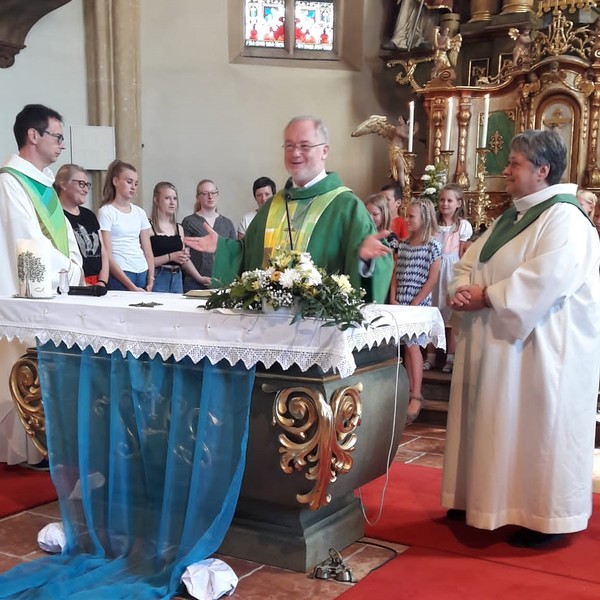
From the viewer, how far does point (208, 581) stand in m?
3.17

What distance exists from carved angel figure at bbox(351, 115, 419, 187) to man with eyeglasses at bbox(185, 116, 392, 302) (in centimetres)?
584

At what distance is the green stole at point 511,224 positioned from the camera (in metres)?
3.70

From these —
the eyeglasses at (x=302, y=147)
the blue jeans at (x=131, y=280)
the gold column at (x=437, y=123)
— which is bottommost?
the blue jeans at (x=131, y=280)

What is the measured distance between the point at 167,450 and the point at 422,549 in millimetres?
1196

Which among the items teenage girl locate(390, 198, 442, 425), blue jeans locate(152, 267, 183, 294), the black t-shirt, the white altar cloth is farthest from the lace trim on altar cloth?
blue jeans locate(152, 267, 183, 294)

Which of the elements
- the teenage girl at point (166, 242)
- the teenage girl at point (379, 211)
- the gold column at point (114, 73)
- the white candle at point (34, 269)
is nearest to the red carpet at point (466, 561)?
the white candle at point (34, 269)

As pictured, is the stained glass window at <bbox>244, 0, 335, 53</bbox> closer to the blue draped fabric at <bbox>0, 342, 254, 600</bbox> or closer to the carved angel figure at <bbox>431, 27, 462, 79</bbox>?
the carved angel figure at <bbox>431, 27, 462, 79</bbox>

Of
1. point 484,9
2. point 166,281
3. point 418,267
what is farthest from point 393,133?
point 166,281

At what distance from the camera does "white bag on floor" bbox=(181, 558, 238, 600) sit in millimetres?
3133

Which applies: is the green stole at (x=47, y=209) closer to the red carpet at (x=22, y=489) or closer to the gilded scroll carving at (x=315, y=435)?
the red carpet at (x=22, y=489)

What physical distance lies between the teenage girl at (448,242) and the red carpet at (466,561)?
8.73 ft

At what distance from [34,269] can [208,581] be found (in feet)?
5.28

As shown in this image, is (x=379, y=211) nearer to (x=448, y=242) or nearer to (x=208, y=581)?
(x=448, y=242)

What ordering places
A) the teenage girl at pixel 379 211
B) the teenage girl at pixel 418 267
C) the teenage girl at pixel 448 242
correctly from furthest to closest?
the teenage girl at pixel 448 242
the teenage girl at pixel 379 211
the teenage girl at pixel 418 267
